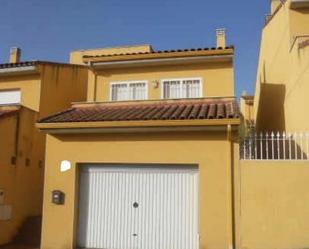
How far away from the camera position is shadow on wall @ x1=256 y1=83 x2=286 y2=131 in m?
15.7

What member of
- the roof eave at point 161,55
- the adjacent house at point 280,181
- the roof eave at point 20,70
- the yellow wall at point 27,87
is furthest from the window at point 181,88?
the roof eave at point 20,70

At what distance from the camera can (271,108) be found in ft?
59.1

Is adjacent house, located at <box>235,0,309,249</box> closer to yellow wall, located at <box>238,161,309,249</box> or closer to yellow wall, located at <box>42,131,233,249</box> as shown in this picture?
yellow wall, located at <box>238,161,309,249</box>

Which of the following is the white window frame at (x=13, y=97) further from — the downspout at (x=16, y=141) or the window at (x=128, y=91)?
the window at (x=128, y=91)

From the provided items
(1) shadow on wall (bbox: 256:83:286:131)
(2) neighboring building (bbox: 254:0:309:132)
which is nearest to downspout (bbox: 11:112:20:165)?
(2) neighboring building (bbox: 254:0:309:132)

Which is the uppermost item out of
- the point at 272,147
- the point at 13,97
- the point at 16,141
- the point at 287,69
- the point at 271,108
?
the point at 287,69

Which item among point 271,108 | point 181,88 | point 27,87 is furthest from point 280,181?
point 27,87

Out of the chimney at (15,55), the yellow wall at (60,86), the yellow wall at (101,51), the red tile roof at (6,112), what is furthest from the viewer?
the yellow wall at (101,51)

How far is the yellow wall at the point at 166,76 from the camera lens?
603 inches

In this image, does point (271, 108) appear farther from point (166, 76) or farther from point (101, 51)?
point (101, 51)

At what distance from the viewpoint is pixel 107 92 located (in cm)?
1631

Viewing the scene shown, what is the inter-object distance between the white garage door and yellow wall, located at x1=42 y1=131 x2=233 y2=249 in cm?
38

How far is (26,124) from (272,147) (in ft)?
33.2

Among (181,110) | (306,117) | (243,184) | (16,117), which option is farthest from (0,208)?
(306,117)
